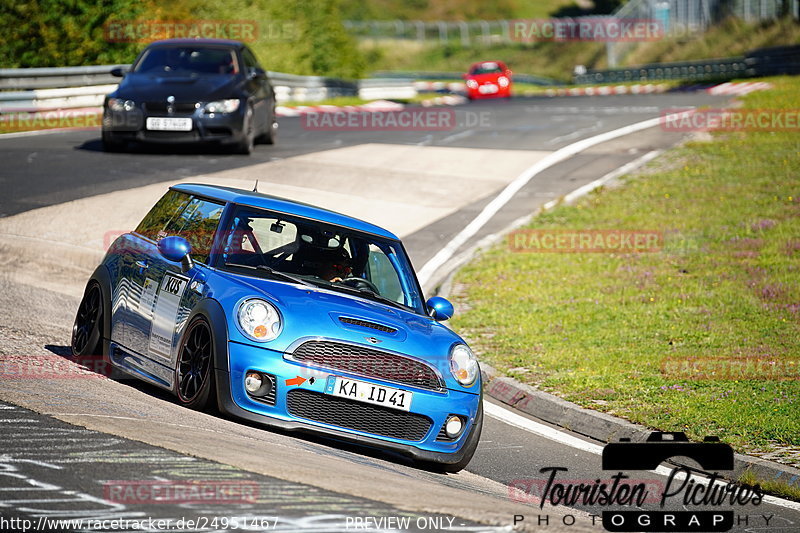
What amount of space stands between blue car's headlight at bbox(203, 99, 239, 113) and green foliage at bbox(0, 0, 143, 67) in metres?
12.6

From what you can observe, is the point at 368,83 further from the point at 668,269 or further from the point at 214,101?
the point at 668,269

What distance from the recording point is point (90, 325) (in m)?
8.55

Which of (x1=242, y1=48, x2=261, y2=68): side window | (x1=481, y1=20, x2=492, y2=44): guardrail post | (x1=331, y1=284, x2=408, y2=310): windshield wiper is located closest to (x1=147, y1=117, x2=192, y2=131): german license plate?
(x1=242, y1=48, x2=261, y2=68): side window

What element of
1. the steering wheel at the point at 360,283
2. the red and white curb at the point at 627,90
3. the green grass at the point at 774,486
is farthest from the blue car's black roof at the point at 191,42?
the red and white curb at the point at 627,90

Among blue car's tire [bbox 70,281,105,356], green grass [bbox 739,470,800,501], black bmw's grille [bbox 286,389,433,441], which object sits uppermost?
blue car's tire [bbox 70,281,105,356]

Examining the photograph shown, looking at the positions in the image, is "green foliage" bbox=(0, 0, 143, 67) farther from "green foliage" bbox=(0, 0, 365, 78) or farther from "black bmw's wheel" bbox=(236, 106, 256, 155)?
"black bmw's wheel" bbox=(236, 106, 256, 155)

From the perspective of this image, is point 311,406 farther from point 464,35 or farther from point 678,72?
point 464,35

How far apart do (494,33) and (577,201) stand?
3002 inches

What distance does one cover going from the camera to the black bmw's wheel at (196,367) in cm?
695

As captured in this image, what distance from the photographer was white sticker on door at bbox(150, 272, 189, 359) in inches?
295

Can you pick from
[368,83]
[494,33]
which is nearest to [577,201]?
[368,83]

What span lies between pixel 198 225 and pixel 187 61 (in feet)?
38.6

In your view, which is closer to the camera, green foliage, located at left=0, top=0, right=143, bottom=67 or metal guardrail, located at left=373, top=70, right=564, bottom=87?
green foliage, located at left=0, top=0, right=143, bottom=67

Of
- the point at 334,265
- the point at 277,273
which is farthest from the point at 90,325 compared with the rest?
the point at 334,265
